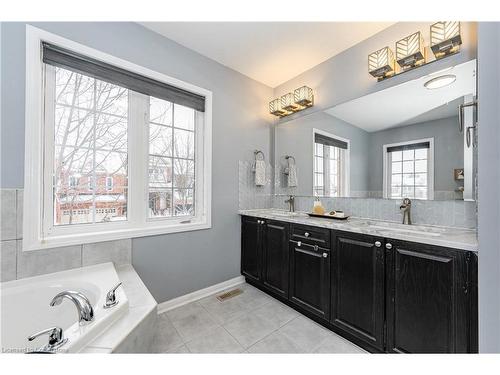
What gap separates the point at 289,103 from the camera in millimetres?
2498

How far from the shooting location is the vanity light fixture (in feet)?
4.74

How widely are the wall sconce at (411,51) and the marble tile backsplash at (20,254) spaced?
2.91 m

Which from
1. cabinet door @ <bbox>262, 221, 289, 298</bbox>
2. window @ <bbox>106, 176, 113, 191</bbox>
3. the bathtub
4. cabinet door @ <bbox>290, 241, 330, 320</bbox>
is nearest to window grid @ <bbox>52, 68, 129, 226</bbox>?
window @ <bbox>106, 176, 113, 191</bbox>

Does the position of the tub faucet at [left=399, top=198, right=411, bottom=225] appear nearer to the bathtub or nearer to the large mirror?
the large mirror

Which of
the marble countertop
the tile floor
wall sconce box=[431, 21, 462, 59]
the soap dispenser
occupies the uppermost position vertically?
wall sconce box=[431, 21, 462, 59]

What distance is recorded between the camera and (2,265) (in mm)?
1229

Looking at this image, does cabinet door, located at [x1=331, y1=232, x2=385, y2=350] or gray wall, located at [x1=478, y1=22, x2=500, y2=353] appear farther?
cabinet door, located at [x1=331, y1=232, x2=385, y2=350]

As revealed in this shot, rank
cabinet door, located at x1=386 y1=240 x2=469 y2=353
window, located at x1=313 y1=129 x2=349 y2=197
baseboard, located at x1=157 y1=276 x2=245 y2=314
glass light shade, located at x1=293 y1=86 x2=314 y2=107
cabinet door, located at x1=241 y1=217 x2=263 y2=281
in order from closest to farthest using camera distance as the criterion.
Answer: cabinet door, located at x1=386 y1=240 x2=469 y2=353
baseboard, located at x1=157 y1=276 x2=245 y2=314
window, located at x1=313 y1=129 x2=349 y2=197
cabinet door, located at x1=241 y1=217 x2=263 y2=281
glass light shade, located at x1=293 y1=86 x2=314 y2=107

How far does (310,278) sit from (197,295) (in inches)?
47.5

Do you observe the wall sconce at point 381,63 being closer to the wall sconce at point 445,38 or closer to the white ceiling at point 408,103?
the white ceiling at point 408,103

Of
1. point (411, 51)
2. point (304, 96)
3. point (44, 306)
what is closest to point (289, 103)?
point (304, 96)

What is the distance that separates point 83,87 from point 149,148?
0.66 metres
